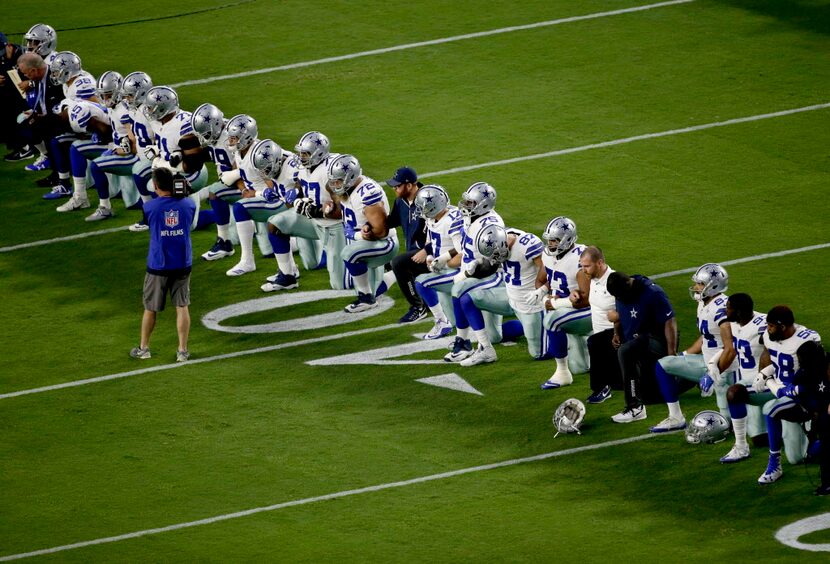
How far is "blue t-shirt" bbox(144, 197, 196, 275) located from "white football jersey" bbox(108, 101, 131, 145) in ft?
13.9

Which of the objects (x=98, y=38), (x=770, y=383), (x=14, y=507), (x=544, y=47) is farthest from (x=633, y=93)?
(x=14, y=507)

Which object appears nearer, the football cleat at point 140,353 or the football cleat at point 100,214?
the football cleat at point 140,353

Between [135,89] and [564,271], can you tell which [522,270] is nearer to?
[564,271]

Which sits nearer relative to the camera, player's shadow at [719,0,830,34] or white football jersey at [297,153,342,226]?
white football jersey at [297,153,342,226]

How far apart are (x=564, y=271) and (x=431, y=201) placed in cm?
154

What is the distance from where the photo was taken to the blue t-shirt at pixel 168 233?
571 inches

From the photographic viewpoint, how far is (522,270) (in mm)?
14398

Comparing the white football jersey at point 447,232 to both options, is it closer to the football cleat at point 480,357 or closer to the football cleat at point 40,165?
the football cleat at point 480,357

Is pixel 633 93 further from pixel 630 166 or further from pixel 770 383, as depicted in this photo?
pixel 770 383

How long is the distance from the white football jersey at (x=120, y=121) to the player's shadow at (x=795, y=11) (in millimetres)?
9546

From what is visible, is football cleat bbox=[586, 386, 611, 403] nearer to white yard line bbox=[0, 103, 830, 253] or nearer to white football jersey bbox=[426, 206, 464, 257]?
white football jersey bbox=[426, 206, 464, 257]

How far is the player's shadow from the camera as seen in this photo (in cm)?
2303

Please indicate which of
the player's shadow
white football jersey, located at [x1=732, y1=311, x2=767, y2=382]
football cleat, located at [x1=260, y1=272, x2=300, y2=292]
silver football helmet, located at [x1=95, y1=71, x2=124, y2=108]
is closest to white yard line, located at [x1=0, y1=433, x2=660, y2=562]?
white football jersey, located at [x1=732, y1=311, x2=767, y2=382]

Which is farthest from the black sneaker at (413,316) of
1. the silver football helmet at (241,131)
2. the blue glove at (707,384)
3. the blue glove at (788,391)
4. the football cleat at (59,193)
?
the football cleat at (59,193)
